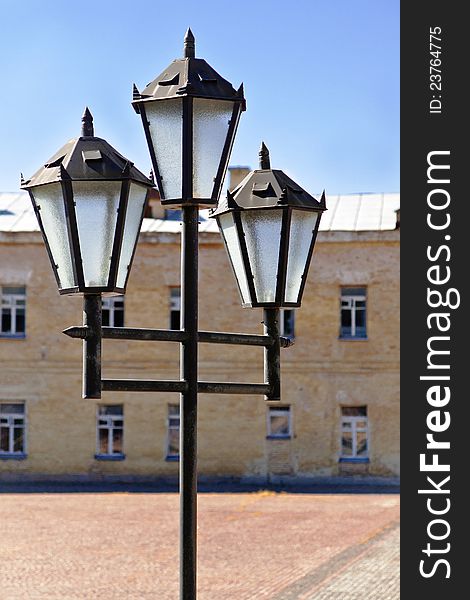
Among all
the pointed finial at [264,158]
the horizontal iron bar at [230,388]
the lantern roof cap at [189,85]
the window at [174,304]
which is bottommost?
the horizontal iron bar at [230,388]

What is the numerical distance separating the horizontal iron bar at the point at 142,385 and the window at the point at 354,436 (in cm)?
2716

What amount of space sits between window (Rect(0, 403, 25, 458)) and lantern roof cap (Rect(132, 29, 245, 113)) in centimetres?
2772

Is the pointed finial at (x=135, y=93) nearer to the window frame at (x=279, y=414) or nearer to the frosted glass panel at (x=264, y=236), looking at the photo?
the frosted glass panel at (x=264, y=236)

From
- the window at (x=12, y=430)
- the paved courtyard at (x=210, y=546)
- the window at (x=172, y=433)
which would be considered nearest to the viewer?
the paved courtyard at (x=210, y=546)

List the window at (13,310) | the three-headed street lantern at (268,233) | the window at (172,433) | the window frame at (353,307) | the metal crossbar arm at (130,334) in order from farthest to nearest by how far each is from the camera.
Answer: the window at (13,310) → the window frame at (353,307) → the window at (172,433) → the three-headed street lantern at (268,233) → the metal crossbar arm at (130,334)

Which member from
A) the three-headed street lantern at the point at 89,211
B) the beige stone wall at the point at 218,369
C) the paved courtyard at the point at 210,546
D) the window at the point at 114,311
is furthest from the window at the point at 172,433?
the three-headed street lantern at the point at 89,211

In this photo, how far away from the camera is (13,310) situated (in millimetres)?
32094

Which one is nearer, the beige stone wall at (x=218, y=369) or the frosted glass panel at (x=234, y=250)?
the frosted glass panel at (x=234, y=250)

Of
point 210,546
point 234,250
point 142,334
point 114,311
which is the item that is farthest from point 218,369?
point 142,334

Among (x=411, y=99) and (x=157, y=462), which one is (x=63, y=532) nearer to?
(x=157, y=462)

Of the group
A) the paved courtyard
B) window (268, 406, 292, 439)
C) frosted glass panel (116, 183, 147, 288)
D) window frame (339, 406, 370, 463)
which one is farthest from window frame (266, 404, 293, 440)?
frosted glass panel (116, 183, 147, 288)

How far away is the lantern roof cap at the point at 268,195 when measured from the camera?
5.39 m

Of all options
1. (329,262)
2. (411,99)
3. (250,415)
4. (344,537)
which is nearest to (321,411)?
(250,415)

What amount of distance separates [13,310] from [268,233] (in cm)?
2756
